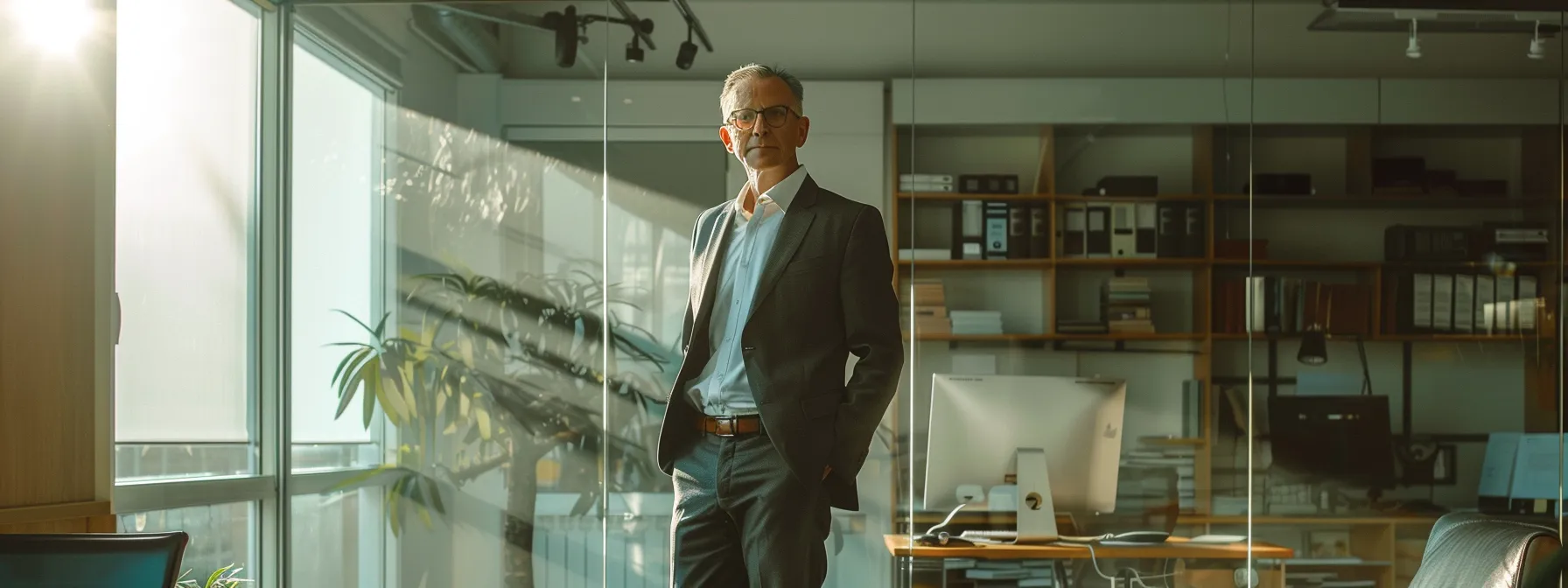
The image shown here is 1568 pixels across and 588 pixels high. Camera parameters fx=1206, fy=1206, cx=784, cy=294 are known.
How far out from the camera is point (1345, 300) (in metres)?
4.07

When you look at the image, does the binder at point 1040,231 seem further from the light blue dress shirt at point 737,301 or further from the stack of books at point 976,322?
the light blue dress shirt at point 737,301

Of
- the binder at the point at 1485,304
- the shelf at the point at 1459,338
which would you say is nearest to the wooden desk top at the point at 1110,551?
the shelf at the point at 1459,338

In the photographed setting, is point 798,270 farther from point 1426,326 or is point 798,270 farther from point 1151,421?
point 1426,326

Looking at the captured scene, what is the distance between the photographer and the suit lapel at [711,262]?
2.36 m

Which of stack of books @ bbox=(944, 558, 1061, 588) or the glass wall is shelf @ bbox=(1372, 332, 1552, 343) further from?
stack of books @ bbox=(944, 558, 1061, 588)

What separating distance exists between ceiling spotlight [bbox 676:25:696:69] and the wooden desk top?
174 cm

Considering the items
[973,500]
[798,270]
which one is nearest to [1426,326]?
[973,500]

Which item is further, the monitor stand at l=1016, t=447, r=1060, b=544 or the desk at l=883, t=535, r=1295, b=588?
the desk at l=883, t=535, r=1295, b=588

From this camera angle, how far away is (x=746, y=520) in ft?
7.27

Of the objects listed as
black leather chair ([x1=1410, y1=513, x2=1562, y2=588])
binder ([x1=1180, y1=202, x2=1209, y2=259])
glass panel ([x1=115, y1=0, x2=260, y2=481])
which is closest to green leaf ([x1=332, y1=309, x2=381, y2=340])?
glass panel ([x1=115, y1=0, x2=260, y2=481])

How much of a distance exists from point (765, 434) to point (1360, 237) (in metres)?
2.76

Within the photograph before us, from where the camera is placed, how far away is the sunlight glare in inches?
110

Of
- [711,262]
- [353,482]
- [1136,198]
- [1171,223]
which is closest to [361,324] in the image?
[353,482]

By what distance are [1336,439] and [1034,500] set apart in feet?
4.35
